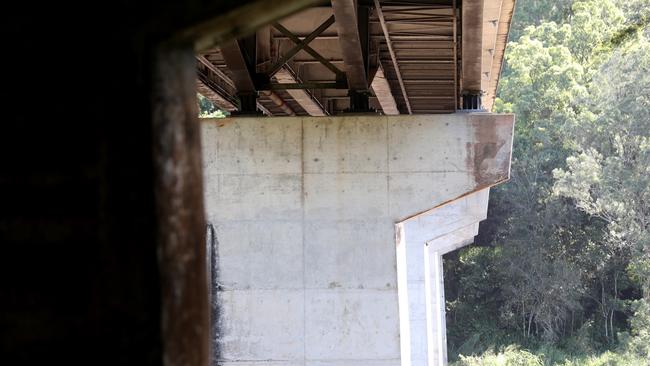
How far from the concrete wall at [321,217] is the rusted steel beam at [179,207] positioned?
10471 millimetres

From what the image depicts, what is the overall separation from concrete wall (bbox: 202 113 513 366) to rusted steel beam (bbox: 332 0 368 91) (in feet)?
1.79

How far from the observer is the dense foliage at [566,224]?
4544 cm

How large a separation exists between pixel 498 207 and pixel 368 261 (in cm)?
4196

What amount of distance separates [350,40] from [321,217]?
117 inches

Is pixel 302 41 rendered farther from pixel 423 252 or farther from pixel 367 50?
pixel 423 252

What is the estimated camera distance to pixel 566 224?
5147cm

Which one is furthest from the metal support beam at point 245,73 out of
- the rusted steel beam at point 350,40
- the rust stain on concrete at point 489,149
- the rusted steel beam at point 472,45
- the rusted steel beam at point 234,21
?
the rusted steel beam at point 234,21

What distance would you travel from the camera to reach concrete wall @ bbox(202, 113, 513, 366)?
511 inches

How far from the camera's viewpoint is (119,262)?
7.80 feet

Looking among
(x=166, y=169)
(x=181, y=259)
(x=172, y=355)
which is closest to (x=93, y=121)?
(x=166, y=169)

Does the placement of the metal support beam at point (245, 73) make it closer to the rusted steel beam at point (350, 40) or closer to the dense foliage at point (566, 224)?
the rusted steel beam at point (350, 40)

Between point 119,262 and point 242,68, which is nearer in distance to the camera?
point 119,262

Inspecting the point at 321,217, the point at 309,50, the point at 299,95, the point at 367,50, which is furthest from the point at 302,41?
the point at 299,95

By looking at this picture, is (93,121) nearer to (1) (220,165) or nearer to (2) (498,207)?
(1) (220,165)
